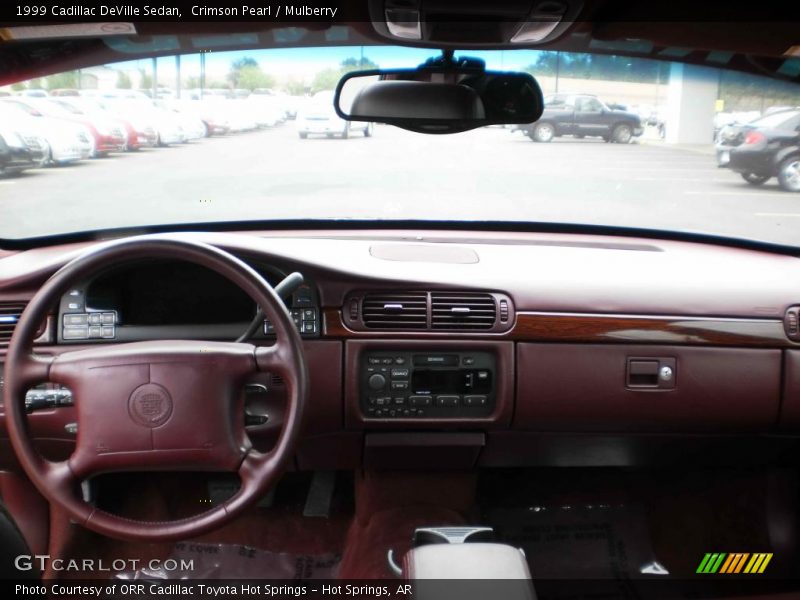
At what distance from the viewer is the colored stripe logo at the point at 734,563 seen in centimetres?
320

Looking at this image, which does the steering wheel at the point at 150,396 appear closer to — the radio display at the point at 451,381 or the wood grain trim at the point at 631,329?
the radio display at the point at 451,381

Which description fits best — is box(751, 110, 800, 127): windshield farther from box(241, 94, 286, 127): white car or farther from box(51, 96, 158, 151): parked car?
box(51, 96, 158, 151): parked car

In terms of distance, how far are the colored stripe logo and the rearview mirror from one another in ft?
6.67

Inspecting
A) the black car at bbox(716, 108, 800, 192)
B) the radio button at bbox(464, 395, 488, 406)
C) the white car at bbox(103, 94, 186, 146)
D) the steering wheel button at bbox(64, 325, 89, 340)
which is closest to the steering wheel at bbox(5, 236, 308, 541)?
the steering wheel button at bbox(64, 325, 89, 340)

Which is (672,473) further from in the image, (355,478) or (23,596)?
(23,596)

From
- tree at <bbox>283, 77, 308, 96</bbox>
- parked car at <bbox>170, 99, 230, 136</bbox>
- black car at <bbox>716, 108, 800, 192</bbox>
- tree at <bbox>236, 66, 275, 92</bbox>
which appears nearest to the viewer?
black car at <bbox>716, 108, 800, 192</bbox>

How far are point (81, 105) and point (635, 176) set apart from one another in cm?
370

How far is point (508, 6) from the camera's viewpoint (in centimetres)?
218

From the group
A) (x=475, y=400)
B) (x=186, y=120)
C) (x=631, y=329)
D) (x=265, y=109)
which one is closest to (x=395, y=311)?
(x=475, y=400)

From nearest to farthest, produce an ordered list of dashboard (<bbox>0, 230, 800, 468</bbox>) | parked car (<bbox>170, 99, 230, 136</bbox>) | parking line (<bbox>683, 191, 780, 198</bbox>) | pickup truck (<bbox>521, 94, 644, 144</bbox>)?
dashboard (<bbox>0, 230, 800, 468</bbox>), parking line (<bbox>683, 191, 780, 198</bbox>), pickup truck (<bbox>521, 94, 644, 144</bbox>), parked car (<bbox>170, 99, 230, 136</bbox>)

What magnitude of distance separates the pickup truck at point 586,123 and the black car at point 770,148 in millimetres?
844

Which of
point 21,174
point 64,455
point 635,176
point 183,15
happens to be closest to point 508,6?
point 183,15

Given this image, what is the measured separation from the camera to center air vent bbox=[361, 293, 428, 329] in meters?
2.72

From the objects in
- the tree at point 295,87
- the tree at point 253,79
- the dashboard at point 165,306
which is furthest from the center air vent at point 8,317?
the tree at point 295,87
